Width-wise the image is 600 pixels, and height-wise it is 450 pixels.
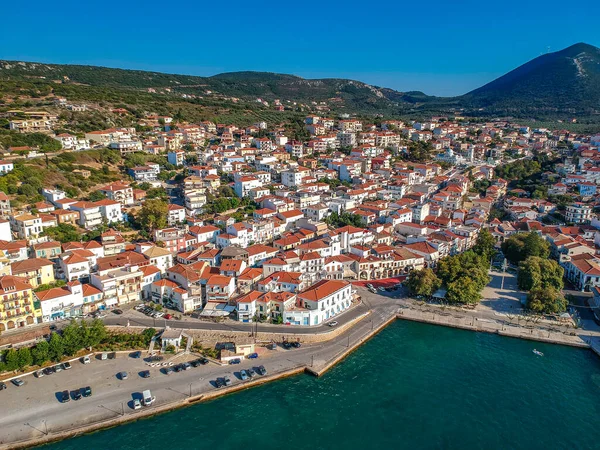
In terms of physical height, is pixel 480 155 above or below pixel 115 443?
above

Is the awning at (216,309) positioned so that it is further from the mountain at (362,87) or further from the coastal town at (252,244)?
the mountain at (362,87)

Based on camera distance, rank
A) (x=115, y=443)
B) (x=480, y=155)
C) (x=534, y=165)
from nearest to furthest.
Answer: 1. (x=115, y=443)
2. (x=534, y=165)
3. (x=480, y=155)

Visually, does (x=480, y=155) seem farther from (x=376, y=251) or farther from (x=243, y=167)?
(x=376, y=251)

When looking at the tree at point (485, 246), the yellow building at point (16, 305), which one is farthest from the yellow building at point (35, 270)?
the tree at point (485, 246)

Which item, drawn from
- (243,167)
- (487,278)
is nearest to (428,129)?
(243,167)

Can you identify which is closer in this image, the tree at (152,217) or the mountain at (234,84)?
the tree at (152,217)

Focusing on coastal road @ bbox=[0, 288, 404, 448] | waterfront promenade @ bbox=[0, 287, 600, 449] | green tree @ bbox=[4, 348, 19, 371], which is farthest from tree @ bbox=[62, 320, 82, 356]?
green tree @ bbox=[4, 348, 19, 371]
